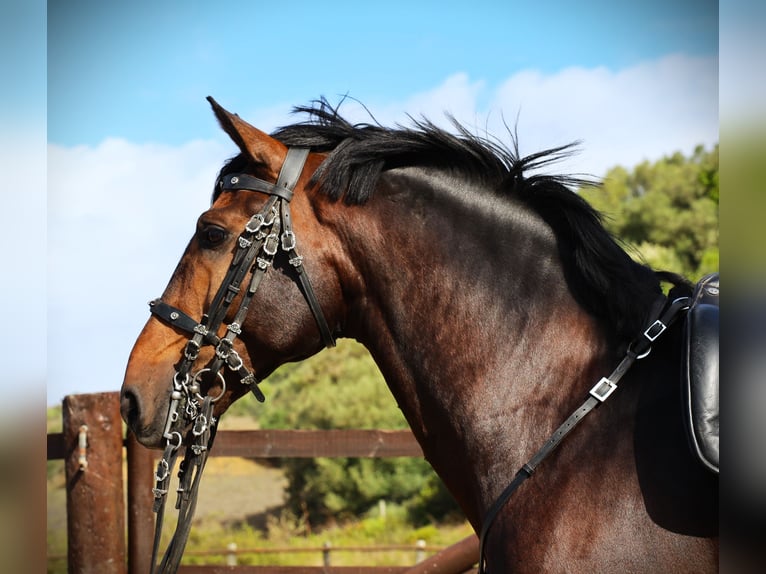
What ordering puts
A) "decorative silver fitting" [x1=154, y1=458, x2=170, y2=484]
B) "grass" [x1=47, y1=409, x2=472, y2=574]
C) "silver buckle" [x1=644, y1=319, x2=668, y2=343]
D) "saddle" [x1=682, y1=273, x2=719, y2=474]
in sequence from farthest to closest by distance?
1. "grass" [x1=47, y1=409, x2=472, y2=574]
2. "decorative silver fitting" [x1=154, y1=458, x2=170, y2=484]
3. "silver buckle" [x1=644, y1=319, x2=668, y2=343]
4. "saddle" [x1=682, y1=273, x2=719, y2=474]

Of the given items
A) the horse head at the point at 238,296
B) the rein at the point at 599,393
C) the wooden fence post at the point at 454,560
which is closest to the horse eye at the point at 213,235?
the horse head at the point at 238,296

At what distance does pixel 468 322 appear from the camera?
2.42 m

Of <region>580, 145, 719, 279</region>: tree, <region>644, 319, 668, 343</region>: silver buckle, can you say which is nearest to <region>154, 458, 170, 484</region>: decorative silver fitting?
<region>644, 319, 668, 343</region>: silver buckle

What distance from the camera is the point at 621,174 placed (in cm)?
3922

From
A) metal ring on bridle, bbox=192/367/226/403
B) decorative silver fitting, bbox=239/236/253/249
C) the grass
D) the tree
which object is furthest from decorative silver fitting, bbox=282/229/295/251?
the tree

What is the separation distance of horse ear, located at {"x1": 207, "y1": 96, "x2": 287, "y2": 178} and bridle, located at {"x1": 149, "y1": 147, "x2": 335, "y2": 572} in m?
0.05

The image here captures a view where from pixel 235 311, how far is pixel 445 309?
0.76m

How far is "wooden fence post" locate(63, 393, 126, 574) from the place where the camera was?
4555mm

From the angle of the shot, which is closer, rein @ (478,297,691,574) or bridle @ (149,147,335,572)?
rein @ (478,297,691,574)

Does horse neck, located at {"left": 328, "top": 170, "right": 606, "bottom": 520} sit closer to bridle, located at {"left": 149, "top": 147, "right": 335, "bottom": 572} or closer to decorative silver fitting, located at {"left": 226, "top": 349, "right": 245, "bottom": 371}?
bridle, located at {"left": 149, "top": 147, "right": 335, "bottom": 572}

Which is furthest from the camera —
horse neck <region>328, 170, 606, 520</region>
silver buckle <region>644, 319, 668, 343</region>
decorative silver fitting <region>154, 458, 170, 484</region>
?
decorative silver fitting <region>154, 458, 170, 484</region>

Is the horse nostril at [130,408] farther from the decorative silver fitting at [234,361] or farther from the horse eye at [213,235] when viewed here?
the horse eye at [213,235]

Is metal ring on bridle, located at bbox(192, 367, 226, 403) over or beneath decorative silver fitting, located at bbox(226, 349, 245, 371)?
beneath

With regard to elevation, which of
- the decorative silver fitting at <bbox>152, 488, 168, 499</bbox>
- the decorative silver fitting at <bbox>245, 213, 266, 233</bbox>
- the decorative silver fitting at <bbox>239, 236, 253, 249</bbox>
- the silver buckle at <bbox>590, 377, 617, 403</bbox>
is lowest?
the decorative silver fitting at <bbox>152, 488, 168, 499</bbox>
